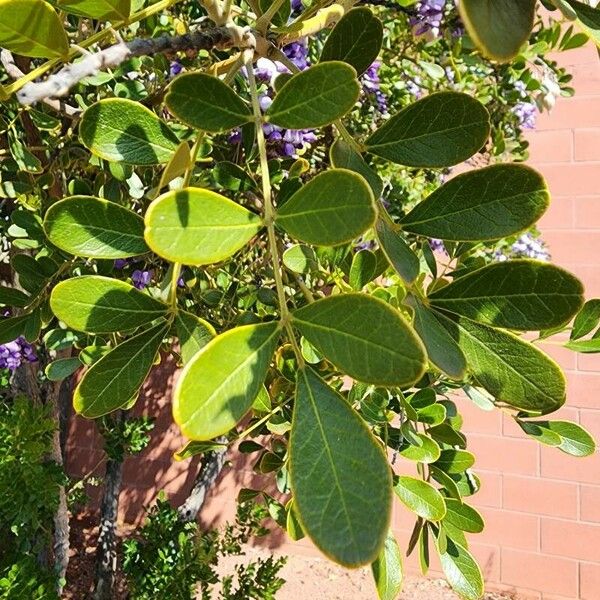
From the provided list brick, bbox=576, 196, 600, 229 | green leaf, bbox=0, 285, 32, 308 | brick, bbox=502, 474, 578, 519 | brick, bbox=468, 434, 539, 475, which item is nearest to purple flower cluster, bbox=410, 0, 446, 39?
green leaf, bbox=0, 285, 32, 308

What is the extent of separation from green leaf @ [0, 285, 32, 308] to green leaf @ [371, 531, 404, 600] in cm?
52

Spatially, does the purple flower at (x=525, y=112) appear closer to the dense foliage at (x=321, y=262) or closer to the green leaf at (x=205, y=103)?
the dense foliage at (x=321, y=262)

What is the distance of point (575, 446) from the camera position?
733mm

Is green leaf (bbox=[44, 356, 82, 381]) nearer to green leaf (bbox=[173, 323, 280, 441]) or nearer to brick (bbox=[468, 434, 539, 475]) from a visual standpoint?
green leaf (bbox=[173, 323, 280, 441])

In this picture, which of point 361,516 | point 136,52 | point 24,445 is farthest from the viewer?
point 24,445

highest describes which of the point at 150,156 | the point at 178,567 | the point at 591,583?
the point at 150,156

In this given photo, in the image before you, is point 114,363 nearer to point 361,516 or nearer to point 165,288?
point 165,288

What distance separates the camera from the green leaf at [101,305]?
0.45m

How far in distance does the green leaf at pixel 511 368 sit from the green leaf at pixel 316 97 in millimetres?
165

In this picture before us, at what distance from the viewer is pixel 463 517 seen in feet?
2.32

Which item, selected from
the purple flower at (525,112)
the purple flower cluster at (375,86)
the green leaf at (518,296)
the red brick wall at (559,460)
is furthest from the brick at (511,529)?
the green leaf at (518,296)

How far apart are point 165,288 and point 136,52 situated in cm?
17

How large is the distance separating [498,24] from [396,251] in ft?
0.69

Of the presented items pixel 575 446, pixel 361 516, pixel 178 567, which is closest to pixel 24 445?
pixel 178 567
